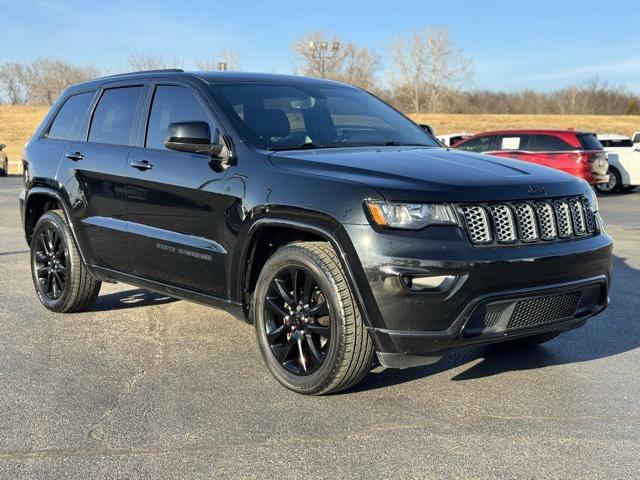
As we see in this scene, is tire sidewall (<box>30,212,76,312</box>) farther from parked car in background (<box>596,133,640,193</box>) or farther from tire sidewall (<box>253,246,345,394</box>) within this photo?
parked car in background (<box>596,133,640,193</box>)

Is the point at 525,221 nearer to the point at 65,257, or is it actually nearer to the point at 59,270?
the point at 65,257

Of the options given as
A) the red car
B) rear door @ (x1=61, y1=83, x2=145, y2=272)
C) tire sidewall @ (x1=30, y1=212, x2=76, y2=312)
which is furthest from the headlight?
the red car

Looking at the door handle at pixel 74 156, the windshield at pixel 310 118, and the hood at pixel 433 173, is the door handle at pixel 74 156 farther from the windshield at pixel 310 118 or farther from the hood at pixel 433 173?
the hood at pixel 433 173

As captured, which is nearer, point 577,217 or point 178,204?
point 577,217

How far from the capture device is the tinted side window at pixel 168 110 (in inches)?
201

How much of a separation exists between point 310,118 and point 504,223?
1731mm

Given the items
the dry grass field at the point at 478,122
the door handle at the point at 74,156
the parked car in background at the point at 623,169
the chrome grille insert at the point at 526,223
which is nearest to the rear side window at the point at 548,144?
the parked car in background at the point at 623,169

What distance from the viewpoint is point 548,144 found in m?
18.0

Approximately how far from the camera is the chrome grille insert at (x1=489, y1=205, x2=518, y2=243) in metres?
3.90

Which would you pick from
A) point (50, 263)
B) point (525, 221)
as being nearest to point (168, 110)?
point (50, 263)

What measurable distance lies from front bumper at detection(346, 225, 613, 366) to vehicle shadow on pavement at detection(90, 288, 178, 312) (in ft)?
10.6

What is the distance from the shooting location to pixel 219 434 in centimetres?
375

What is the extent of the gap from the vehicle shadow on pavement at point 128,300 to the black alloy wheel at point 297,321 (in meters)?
2.44

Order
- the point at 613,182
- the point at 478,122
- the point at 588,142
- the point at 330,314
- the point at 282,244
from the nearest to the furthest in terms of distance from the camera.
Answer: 1. the point at 330,314
2. the point at 282,244
3. the point at 588,142
4. the point at 613,182
5. the point at 478,122
